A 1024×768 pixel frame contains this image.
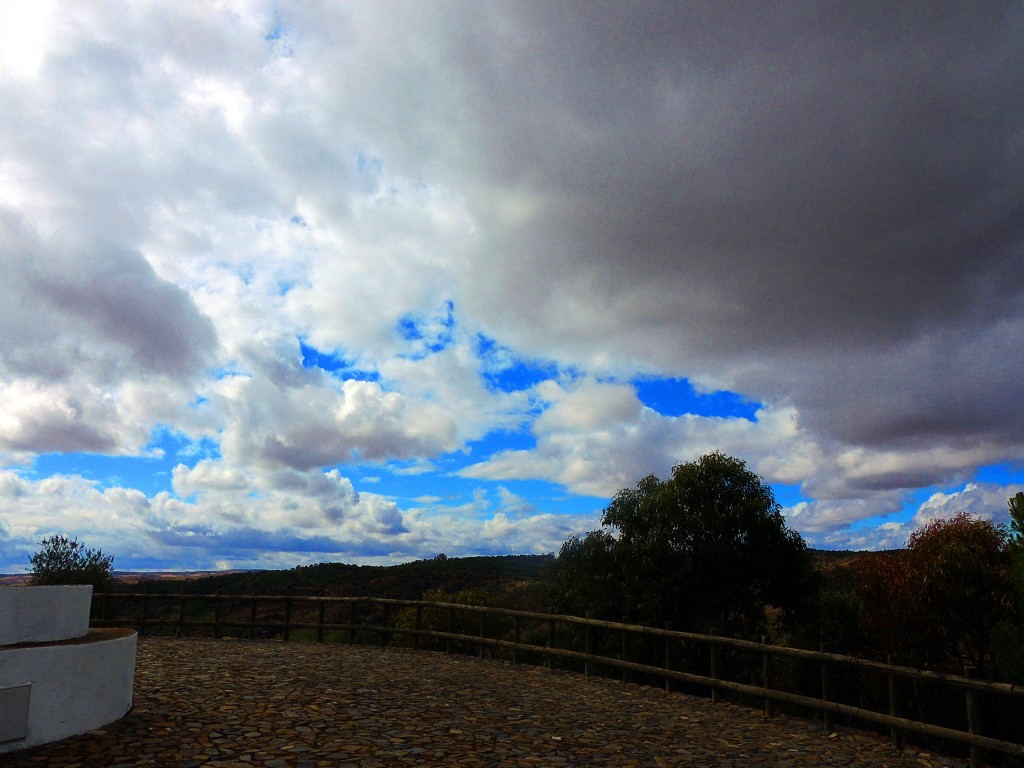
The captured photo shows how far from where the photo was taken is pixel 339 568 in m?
76.1

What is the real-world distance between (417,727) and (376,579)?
2290 inches

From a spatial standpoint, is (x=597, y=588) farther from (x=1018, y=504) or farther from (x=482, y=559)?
(x=482, y=559)

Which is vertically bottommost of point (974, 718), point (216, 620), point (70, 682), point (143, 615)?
point (216, 620)

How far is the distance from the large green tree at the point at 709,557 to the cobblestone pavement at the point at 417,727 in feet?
30.8

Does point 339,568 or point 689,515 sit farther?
point 339,568

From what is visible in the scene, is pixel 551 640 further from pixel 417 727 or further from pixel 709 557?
pixel 709 557

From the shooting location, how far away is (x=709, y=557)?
76.4 ft

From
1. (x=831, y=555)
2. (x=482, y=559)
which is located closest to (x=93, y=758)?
(x=831, y=555)

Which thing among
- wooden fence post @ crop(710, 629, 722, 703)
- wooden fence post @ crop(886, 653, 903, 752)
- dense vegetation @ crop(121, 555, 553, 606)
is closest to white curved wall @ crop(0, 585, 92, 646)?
wooden fence post @ crop(710, 629, 722, 703)

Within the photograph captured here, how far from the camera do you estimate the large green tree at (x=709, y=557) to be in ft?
76.8

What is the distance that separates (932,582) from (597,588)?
1193cm

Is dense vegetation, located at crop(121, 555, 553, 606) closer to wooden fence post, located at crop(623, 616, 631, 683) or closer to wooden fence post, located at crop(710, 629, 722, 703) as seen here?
wooden fence post, located at crop(623, 616, 631, 683)

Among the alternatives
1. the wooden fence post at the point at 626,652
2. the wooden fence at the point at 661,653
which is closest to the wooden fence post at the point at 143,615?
the wooden fence at the point at 661,653

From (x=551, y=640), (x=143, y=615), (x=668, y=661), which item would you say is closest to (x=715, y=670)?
(x=668, y=661)
